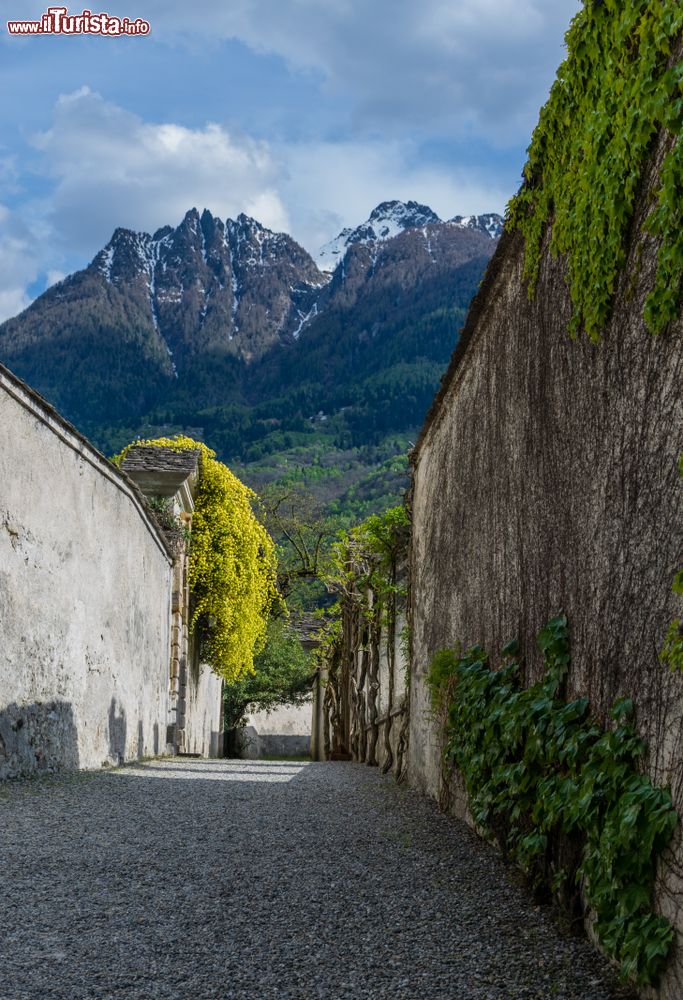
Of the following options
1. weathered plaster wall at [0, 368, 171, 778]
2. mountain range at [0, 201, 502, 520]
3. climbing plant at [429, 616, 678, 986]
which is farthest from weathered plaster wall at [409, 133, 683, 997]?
mountain range at [0, 201, 502, 520]

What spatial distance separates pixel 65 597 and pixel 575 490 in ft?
18.7

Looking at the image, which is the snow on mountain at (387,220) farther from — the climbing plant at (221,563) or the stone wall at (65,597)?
the stone wall at (65,597)

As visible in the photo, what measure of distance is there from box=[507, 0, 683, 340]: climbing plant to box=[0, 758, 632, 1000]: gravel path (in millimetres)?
2038

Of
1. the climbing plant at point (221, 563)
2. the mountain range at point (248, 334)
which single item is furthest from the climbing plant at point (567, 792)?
the mountain range at point (248, 334)

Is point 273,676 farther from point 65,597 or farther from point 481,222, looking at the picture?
point 481,222

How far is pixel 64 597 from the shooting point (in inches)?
321

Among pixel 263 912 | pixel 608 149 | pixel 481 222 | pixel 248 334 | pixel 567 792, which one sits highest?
pixel 481 222

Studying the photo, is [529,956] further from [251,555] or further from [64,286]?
[64,286]

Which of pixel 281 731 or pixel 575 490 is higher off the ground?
pixel 575 490

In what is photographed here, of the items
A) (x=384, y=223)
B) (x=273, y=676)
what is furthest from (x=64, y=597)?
(x=384, y=223)

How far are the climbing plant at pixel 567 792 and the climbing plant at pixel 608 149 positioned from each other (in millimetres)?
1218

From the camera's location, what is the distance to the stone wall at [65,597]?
6930 millimetres

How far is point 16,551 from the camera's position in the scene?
23.0 feet

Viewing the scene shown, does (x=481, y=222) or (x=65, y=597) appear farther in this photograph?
(x=481, y=222)
